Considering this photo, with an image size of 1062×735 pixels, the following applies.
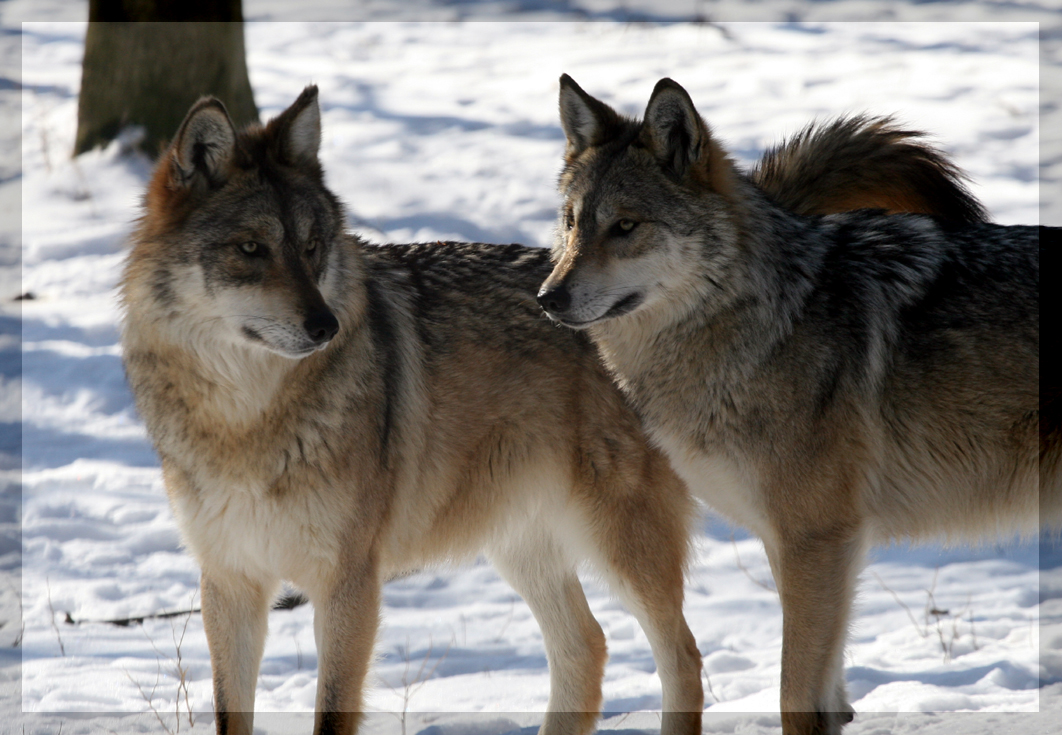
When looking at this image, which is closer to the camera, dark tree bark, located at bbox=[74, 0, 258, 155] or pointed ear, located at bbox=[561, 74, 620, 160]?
pointed ear, located at bbox=[561, 74, 620, 160]

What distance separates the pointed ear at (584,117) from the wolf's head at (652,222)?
4.2 inches

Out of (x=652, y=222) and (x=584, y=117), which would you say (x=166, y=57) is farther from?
(x=652, y=222)

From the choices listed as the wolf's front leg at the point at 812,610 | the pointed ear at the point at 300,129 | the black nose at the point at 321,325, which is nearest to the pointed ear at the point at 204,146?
the pointed ear at the point at 300,129

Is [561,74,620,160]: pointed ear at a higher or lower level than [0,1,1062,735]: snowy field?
higher

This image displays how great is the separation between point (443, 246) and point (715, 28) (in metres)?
7.93

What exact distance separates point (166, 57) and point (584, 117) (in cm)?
490

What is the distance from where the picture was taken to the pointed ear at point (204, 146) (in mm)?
3033

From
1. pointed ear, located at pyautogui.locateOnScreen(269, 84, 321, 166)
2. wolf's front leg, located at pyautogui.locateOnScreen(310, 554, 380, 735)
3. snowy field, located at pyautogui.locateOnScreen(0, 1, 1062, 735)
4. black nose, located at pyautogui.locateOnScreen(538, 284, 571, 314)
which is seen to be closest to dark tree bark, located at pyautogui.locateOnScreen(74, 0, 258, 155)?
snowy field, located at pyautogui.locateOnScreen(0, 1, 1062, 735)

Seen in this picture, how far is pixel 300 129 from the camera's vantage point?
333 centimetres

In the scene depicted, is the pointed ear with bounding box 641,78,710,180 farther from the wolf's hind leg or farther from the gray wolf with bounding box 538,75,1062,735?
the wolf's hind leg

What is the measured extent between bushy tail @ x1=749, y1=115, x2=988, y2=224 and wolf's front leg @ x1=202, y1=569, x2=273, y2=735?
8.35ft

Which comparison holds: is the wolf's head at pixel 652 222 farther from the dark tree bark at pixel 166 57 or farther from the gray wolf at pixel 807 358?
the dark tree bark at pixel 166 57

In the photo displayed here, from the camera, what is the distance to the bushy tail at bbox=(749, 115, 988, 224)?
12.7 ft

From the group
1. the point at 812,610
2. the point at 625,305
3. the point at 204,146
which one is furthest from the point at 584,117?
the point at 812,610
